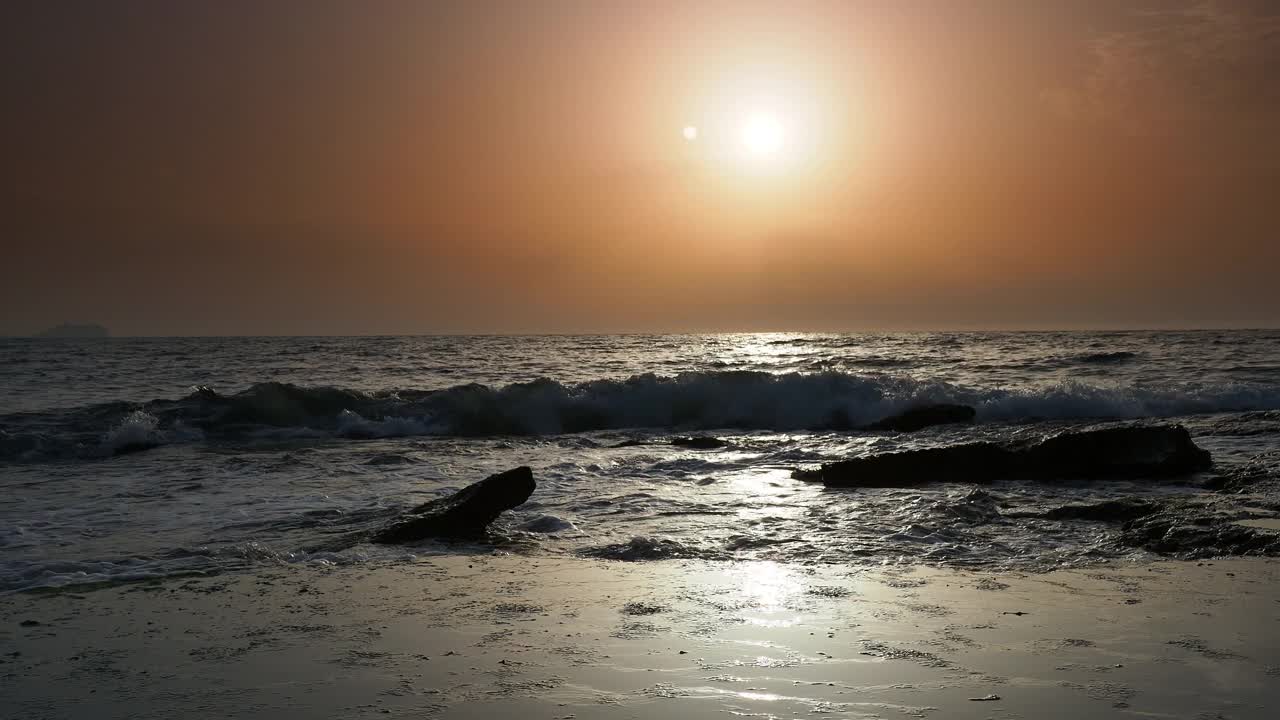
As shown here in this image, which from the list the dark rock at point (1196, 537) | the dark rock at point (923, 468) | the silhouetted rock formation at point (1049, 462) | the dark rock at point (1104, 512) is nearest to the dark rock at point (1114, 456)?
the silhouetted rock formation at point (1049, 462)

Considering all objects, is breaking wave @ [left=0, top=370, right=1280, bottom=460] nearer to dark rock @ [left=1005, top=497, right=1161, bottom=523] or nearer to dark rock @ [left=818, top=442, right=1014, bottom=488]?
dark rock @ [left=818, top=442, right=1014, bottom=488]

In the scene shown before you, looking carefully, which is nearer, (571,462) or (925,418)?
(571,462)

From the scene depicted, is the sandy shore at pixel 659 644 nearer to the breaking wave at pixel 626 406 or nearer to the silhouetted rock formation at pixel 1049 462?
the silhouetted rock formation at pixel 1049 462

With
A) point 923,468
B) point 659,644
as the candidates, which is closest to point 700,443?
point 923,468

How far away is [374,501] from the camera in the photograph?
9.76m

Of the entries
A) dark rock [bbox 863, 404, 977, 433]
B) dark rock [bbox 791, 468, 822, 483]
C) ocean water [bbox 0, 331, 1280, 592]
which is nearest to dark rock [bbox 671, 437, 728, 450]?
ocean water [bbox 0, 331, 1280, 592]

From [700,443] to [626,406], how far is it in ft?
25.4

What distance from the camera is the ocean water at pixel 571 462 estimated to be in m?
7.16

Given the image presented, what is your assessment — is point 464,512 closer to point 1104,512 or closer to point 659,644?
point 659,644

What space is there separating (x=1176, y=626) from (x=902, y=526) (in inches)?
125

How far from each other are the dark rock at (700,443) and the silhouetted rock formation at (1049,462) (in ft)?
15.4

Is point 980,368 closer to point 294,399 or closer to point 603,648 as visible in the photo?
point 294,399

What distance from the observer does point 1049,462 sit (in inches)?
416

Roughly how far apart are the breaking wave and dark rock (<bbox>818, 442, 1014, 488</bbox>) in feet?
30.5
